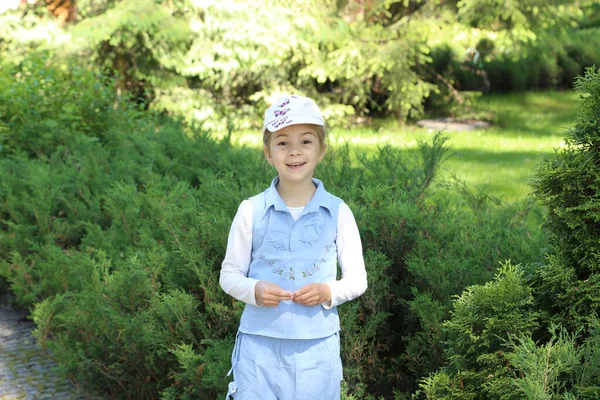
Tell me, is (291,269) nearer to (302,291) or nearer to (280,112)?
(302,291)

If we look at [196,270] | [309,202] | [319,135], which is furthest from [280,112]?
[196,270]

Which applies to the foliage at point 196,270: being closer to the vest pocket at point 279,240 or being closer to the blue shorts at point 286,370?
the blue shorts at point 286,370

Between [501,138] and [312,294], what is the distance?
11.7 m

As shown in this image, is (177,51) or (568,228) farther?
(177,51)

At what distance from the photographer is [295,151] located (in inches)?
108

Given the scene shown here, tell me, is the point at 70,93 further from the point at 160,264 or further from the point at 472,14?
the point at 472,14

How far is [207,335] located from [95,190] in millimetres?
2765

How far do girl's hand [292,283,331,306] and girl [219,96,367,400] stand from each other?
0.05 feet

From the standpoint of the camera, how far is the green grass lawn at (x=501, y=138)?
9828 mm

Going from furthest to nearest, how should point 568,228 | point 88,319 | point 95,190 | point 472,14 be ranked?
point 472,14
point 95,190
point 88,319
point 568,228

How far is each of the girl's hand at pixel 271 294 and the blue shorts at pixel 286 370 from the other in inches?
7.6

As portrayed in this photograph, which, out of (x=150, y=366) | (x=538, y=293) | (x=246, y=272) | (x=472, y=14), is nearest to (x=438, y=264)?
(x=538, y=293)

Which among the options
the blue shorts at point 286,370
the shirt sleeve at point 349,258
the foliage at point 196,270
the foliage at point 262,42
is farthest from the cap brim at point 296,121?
the foliage at point 262,42

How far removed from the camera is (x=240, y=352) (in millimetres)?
2779
